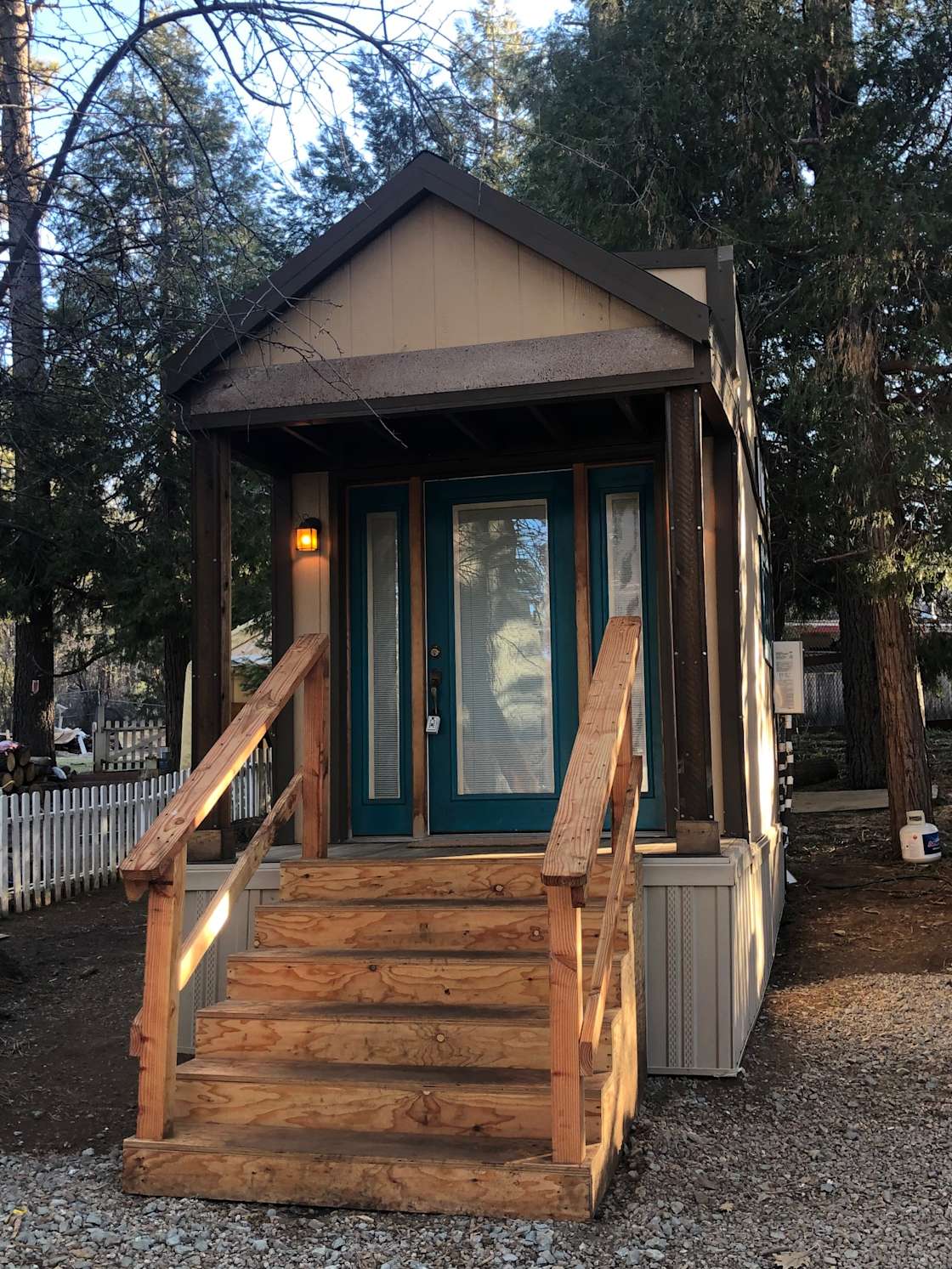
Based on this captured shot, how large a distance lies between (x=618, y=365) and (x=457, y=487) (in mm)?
1486

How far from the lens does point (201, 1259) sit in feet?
10.1

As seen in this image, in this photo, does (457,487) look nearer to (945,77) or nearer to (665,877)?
(665,877)

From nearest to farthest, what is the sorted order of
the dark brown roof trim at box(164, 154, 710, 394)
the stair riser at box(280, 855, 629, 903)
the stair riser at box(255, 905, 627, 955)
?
the stair riser at box(255, 905, 627, 955) < the stair riser at box(280, 855, 629, 903) < the dark brown roof trim at box(164, 154, 710, 394)

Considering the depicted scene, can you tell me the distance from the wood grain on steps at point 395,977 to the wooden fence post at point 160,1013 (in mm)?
671

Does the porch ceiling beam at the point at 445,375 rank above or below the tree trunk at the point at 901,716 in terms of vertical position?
above

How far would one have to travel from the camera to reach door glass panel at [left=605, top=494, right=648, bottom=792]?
5.91 m

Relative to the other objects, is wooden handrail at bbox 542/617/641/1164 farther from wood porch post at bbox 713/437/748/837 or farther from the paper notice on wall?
the paper notice on wall

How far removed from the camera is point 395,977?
4.20 m

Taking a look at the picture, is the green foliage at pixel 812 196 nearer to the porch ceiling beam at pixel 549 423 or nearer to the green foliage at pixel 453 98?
the porch ceiling beam at pixel 549 423

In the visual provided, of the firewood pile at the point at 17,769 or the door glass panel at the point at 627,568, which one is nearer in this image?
the door glass panel at the point at 627,568

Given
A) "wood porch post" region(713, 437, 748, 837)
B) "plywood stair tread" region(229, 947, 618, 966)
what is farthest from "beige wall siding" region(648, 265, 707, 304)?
"plywood stair tread" region(229, 947, 618, 966)

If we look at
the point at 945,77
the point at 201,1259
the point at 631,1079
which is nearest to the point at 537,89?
the point at 945,77

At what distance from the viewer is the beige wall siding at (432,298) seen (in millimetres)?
5191

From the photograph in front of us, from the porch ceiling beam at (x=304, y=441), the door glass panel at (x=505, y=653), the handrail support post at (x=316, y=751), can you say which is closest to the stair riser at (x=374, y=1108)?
the handrail support post at (x=316, y=751)
